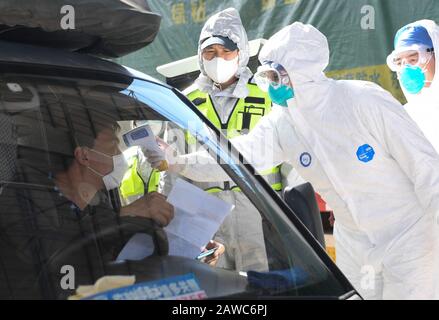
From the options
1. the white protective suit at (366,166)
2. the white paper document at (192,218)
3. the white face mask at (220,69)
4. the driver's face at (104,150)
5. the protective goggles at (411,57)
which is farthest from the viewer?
the white face mask at (220,69)

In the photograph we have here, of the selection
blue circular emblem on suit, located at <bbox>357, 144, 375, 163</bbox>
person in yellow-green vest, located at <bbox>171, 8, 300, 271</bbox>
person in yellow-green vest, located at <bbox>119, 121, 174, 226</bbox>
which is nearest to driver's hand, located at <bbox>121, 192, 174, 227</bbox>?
person in yellow-green vest, located at <bbox>119, 121, 174, 226</bbox>

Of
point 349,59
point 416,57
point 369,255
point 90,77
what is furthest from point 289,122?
point 349,59

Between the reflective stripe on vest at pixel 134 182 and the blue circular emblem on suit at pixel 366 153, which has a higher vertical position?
the reflective stripe on vest at pixel 134 182

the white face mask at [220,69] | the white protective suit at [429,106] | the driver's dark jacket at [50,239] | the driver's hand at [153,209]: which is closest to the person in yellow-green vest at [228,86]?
the white face mask at [220,69]

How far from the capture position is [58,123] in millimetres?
2295

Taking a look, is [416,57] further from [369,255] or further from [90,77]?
[90,77]

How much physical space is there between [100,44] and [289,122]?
5.13ft

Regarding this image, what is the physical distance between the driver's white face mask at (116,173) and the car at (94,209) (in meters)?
0.08

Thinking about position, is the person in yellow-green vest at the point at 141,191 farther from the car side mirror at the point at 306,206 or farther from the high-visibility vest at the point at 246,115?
the high-visibility vest at the point at 246,115

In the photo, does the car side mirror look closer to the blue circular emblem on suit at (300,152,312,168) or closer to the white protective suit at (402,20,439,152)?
the blue circular emblem on suit at (300,152,312,168)

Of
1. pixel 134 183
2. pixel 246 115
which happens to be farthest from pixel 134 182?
pixel 246 115

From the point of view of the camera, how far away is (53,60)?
7.20ft

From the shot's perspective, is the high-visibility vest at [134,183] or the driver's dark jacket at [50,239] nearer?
the driver's dark jacket at [50,239]

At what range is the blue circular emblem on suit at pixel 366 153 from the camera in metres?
3.43
